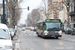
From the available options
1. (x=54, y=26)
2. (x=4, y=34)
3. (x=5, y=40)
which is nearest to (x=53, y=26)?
(x=54, y=26)

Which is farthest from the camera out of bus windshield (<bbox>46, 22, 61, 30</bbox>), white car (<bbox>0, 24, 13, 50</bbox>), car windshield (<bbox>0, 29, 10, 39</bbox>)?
bus windshield (<bbox>46, 22, 61, 30</bbox>)

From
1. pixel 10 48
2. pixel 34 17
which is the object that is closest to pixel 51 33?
pixel 10 48

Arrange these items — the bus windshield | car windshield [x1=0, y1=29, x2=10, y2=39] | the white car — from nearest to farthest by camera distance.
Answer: the white car
car windshield [x1=0, y1=29, x2=10, y2=39]
the bus windshield

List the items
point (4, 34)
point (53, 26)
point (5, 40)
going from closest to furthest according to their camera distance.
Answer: point (5, 40) < point (4, 34) < point (53, 26)

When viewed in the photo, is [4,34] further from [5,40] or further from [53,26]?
[53,26]

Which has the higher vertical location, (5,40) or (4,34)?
(4,34)

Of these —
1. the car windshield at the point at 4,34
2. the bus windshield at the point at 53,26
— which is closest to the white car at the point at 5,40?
the car windshield at the point at 4,34

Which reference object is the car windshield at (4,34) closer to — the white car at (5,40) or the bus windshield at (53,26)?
the white car at (5,40)

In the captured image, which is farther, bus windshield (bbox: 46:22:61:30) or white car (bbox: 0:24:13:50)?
bus windshield (bbox: 46:22:61:30)

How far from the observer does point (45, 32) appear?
1000 inches

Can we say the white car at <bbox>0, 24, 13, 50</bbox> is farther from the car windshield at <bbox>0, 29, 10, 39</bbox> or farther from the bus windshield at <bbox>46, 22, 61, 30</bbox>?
the bus windshield at <bbox>46, 22, 61, 30</bbox>

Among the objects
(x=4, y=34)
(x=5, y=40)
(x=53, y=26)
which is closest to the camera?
(x=5, y=40)

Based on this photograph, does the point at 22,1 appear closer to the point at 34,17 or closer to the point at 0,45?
the point at 0,45

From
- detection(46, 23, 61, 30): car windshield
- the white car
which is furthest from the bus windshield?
the white car
